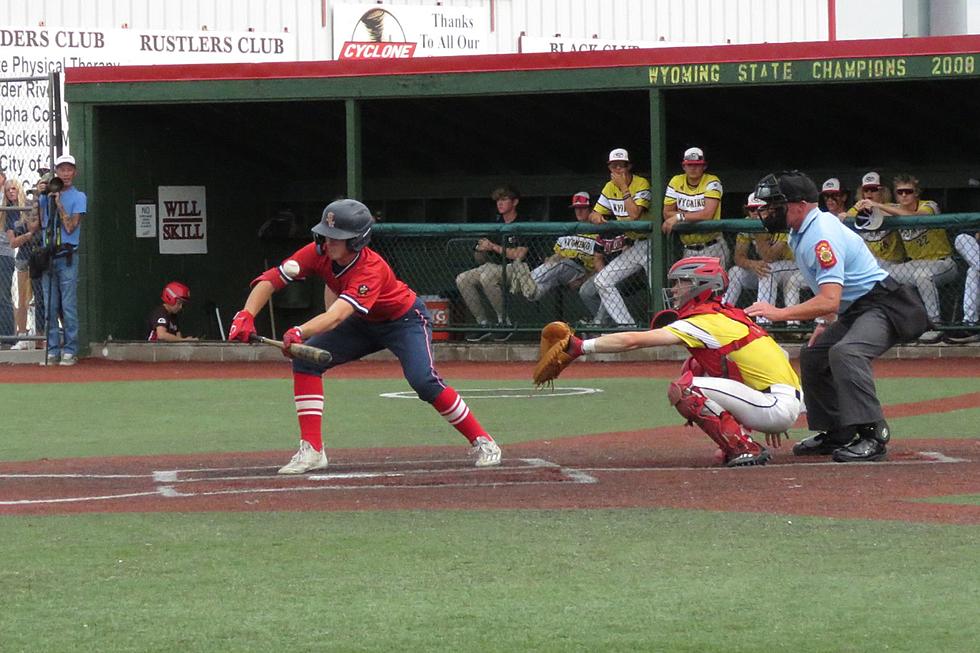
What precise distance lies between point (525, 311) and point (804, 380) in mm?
7654

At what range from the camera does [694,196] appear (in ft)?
52.1

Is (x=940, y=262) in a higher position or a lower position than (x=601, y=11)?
lower

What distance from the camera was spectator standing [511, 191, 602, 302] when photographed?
53.4ft

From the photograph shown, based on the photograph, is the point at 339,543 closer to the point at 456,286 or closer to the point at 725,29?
the point at 456,286

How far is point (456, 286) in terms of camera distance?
54.5 ft

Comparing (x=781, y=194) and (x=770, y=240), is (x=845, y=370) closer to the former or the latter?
Answer: (x=781, y=194)

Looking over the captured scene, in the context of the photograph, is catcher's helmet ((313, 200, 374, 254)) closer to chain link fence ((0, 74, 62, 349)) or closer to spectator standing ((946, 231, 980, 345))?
spectator standing ((946, 231, 980, 345))

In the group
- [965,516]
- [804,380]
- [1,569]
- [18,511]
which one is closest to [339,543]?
[1,569]

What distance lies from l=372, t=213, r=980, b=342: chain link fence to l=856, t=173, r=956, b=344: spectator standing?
0.03ft

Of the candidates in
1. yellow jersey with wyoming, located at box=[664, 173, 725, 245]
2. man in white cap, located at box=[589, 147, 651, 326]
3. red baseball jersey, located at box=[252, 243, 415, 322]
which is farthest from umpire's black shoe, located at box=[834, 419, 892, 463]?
man in white cap, located at box=[589, 147, 651, 326]

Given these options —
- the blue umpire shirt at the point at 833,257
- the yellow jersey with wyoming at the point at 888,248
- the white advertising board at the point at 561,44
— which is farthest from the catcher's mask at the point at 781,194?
the white advertising board at the point at 561,44

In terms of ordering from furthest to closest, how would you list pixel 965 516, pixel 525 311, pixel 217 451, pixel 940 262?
pixel 525 311 < pixel 940 262 < pixel 217 451 < pixel 965 516

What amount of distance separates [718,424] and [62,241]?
32.3ft

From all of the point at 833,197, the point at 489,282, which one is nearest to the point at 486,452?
the point at 489,282
